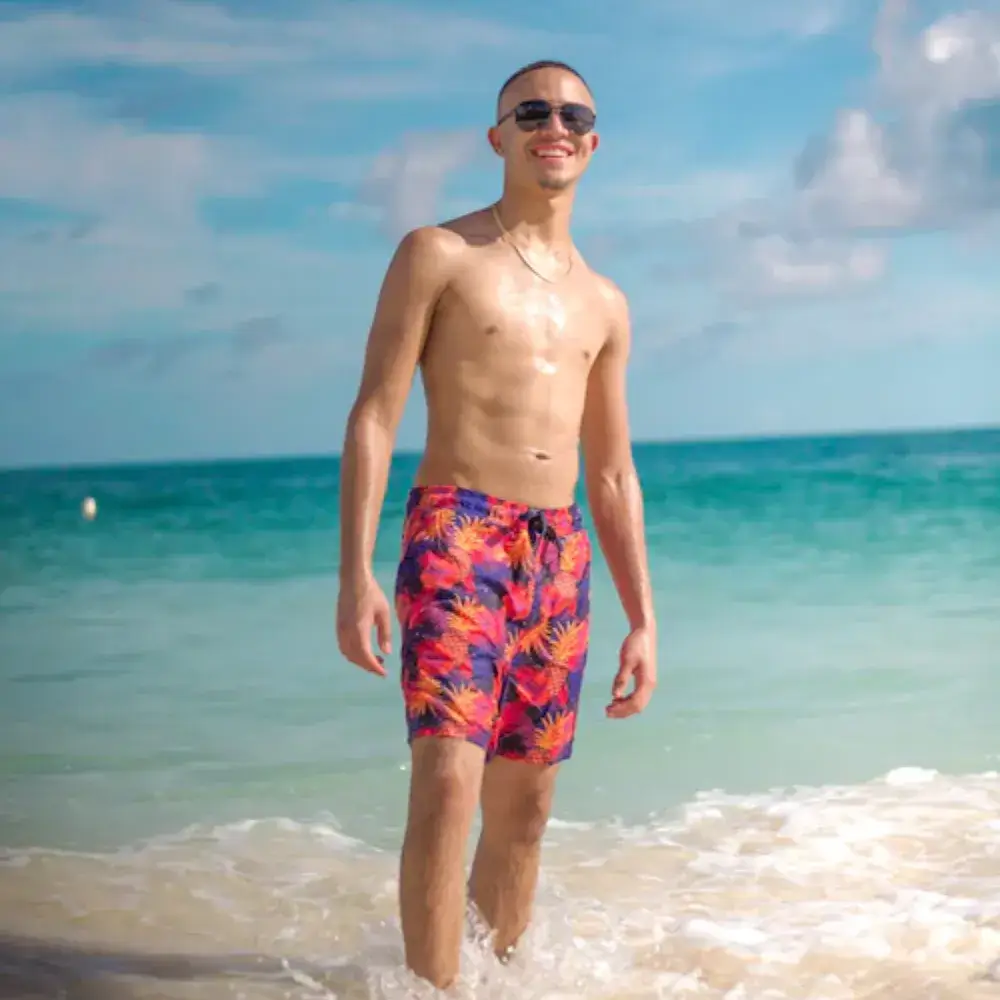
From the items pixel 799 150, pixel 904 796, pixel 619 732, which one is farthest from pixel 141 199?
pixel 904 796

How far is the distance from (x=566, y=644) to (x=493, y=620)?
0.14 metres

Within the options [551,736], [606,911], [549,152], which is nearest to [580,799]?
[606,911]

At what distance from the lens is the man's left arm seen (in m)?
2.30

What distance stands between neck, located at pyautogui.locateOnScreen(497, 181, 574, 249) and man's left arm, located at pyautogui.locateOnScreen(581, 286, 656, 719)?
15cm

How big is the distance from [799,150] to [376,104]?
2.13m

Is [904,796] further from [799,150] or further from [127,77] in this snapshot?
[127,77]

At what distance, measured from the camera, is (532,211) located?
7.18 feet

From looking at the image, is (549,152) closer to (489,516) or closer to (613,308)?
(613,308)

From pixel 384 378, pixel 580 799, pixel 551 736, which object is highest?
pixel 384 378

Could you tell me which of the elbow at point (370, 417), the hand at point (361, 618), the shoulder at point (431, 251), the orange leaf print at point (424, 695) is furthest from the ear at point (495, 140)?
the orange leaf print at point (424, 695)

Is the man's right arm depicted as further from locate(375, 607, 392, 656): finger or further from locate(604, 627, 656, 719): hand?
locate(604, 627, 656, 719): hand

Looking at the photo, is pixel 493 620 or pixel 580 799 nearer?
pixel 493 620

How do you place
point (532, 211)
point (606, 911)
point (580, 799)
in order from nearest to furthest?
1. point (532, 211)
2. point (606, 911)
3. point (580, 799)

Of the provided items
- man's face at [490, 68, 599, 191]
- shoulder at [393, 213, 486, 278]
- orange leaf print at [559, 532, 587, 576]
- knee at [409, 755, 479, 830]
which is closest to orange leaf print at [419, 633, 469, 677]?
knee at [409, 755, 479, 830]
